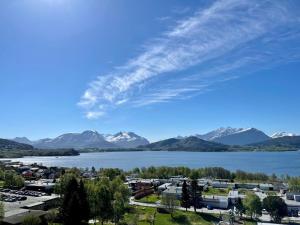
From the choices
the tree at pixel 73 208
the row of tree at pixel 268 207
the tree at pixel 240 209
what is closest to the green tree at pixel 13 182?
the tree at pixel 73 208

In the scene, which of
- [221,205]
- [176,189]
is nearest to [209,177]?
[176,189]

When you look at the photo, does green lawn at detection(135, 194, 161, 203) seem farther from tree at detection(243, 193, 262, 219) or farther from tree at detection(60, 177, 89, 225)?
tree at detection(60, 177, 89, 225)

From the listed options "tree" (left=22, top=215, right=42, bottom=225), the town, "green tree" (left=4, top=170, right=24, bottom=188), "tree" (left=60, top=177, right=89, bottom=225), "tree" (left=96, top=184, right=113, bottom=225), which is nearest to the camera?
"tree" (left=60, top=177, right=89, bottom=225)

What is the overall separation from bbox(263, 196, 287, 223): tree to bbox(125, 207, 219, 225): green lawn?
641 centimetres

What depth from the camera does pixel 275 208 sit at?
40.5 m

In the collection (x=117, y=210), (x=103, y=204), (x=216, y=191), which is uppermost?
(x=103, y=204)

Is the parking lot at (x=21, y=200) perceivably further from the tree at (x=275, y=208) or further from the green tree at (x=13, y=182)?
the tree at (x=275, y=208)

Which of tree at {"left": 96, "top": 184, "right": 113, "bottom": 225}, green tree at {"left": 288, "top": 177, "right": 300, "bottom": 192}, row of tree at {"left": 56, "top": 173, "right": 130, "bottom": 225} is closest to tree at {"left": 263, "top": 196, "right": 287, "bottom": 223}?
row of tree at {"left": 56, "top": 173, "right": 130, "bottom": 225}

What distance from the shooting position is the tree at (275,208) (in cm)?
4004

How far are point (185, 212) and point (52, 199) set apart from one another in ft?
53.0

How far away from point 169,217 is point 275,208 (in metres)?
12.7

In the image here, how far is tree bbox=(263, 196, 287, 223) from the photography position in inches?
1576

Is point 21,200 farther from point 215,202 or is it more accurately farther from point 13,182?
point 215,202

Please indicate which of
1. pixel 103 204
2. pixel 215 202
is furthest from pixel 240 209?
pixel 103 204
